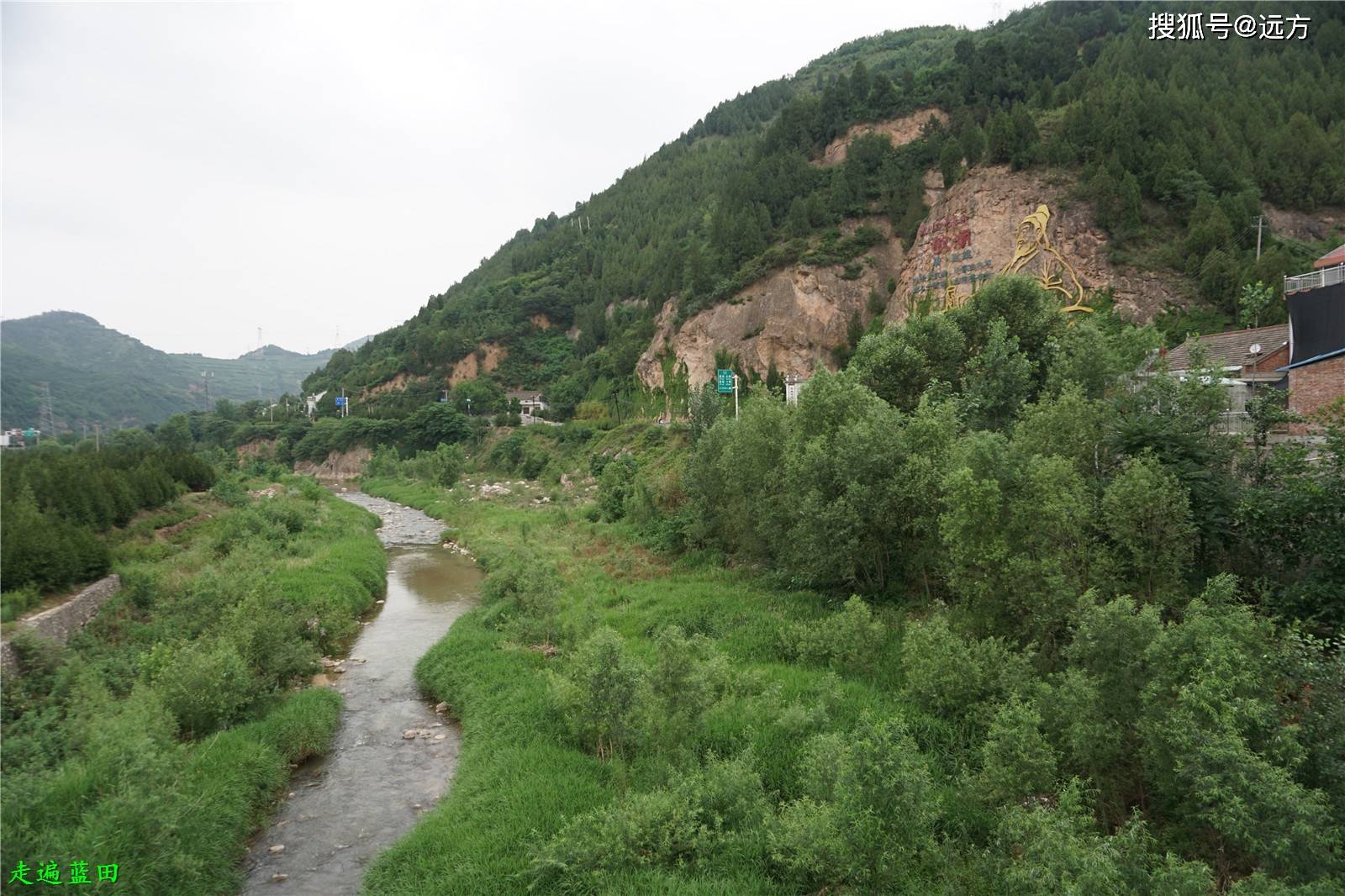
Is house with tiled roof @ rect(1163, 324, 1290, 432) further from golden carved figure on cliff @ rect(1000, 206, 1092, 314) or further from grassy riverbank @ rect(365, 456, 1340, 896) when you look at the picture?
golden carved figure on cliff @ rect(1000, 206, 1092, 314)

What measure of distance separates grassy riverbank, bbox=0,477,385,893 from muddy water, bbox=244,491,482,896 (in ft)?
1.55

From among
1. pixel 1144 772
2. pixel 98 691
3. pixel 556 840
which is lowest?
pixel 556 840

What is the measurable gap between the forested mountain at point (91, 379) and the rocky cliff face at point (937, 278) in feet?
222

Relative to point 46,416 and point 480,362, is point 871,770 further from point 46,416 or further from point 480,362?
point 46,416

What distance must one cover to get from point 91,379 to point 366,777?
5659 inches

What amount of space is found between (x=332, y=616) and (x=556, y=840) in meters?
14.2

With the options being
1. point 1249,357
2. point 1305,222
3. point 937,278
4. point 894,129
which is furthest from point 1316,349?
point 894,129

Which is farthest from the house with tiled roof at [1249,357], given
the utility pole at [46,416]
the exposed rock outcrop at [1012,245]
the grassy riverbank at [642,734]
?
the utility pole at [46,416]

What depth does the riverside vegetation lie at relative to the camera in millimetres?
6996

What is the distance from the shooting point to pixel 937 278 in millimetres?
45719

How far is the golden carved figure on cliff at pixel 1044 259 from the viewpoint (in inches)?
1542

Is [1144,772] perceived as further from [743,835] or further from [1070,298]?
[1070,298]

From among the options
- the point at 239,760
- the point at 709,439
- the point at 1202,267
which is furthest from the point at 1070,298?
the point at 239,760

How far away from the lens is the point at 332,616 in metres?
20.0
